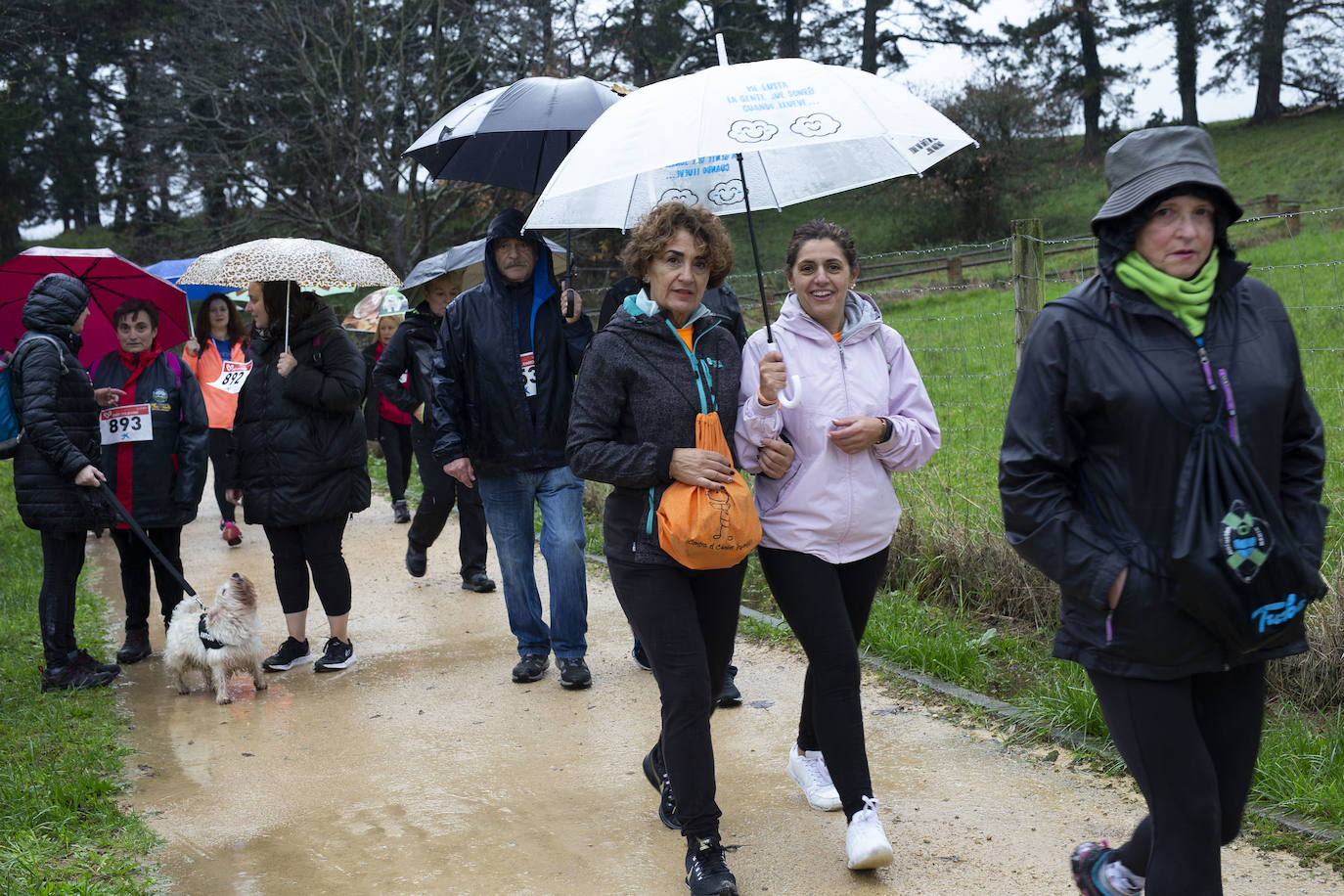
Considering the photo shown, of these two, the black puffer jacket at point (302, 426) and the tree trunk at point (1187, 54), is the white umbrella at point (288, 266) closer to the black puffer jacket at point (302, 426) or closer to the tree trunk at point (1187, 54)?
the black puffer jacket at point (302, 426)

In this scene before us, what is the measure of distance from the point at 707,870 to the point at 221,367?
7501mm

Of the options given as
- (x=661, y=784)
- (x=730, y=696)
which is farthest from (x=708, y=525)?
(x=730, y=696)

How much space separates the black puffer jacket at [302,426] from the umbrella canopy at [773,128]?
1904 mm

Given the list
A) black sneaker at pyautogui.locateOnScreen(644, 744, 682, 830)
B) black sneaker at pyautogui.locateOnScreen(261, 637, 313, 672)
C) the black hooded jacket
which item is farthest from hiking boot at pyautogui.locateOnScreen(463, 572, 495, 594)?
black sneaker at pyautogui.locateOnScreen(644, 744, 682, 830)

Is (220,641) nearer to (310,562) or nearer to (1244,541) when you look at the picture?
(310,562)

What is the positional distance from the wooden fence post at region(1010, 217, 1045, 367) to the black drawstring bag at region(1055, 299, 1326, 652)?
12.7ft

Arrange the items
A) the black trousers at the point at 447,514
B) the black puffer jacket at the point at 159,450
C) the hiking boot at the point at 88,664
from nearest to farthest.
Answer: the hiking boot at the point at 88,664 < the black puffer jacket at the point at 159,450 < the black trousers at the point at 447,514

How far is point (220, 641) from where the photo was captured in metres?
5.84

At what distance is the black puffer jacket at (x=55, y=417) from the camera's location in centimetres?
589

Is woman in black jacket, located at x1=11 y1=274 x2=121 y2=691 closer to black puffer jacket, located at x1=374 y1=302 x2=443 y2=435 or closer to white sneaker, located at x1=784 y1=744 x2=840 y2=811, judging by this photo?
black puffer jacket, located at x1=374 y1=302 x2=443 y2=435

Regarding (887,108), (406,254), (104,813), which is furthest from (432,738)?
(406,254)

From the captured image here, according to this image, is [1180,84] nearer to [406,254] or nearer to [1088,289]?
[406,254]

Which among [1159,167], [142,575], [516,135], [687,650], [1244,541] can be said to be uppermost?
[516,135]

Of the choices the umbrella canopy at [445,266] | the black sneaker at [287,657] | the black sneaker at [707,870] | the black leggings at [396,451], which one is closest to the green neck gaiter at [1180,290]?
the black sneaker at [707,870]
